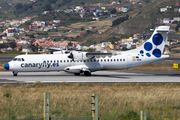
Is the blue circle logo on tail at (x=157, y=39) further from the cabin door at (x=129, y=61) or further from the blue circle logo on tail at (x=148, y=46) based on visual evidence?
the cabin door at (x=129, y=61)

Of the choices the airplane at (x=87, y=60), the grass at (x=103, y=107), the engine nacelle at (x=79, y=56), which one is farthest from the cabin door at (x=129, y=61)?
the grass at (x=103, y=107)

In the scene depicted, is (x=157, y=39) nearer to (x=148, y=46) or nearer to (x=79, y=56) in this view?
(x=148, y=46)

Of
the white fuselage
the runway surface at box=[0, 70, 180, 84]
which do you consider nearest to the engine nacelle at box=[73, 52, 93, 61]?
the white fuselage

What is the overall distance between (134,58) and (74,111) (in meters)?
23.6

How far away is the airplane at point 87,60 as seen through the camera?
115 ft

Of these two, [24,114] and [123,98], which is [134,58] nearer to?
[123,98]

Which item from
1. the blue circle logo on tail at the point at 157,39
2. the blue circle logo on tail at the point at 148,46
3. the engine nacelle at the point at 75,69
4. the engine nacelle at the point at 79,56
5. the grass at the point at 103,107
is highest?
the blue circle logo on tail at the point at 157,39

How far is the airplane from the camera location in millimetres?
35094

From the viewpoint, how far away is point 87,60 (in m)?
36.8

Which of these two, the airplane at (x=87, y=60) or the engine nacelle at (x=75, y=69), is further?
the engine nacelle at (x=75, y=69)

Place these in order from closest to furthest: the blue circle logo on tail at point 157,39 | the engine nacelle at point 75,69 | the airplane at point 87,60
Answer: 1. the airplane at point 87,60
2. the engine nacelle at point 75,69
3. the blue circle logo on tail at point 157,39

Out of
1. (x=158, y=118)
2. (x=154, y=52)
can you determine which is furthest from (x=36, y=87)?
(x=154, y=52)

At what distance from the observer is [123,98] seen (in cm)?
→ 1897

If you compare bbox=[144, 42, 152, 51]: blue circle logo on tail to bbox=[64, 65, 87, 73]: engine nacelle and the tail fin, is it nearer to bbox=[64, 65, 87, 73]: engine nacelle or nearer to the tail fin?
the tail fin
